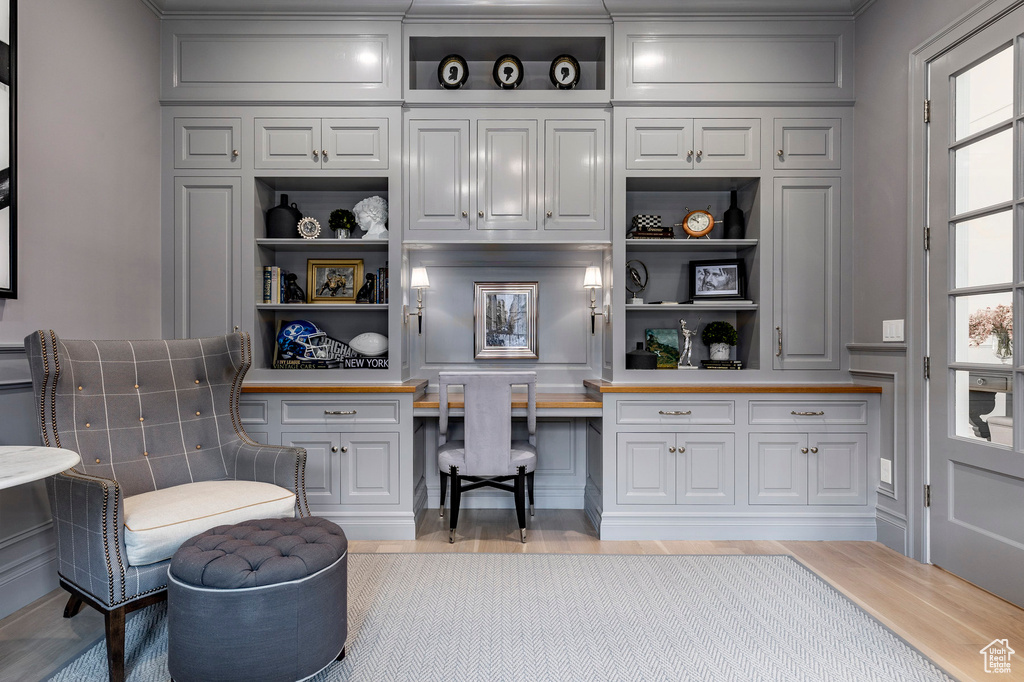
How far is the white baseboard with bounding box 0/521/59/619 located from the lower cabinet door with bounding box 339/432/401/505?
1.26 m

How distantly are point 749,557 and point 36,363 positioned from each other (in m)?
3.18

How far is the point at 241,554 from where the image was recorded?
163 cm

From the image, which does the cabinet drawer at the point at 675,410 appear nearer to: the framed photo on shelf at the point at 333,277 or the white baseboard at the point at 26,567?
the framed photo on shelf at the point at 333,277

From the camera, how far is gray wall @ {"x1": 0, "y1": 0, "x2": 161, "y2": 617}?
2.25 metres

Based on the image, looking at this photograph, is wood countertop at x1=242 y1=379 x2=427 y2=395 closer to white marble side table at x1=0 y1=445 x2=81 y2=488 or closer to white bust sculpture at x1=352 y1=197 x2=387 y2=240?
white bust sculpture at x1=352 y1=197 x2=387 y2=240

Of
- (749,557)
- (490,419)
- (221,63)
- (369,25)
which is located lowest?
(749,557)

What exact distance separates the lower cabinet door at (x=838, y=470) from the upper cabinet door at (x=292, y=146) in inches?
128

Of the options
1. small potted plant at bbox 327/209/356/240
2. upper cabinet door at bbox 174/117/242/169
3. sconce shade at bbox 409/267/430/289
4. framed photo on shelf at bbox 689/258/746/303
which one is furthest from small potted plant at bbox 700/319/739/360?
upper cabinet door at bbox 174/117/242/169

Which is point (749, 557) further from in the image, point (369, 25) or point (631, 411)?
point (369, 25)

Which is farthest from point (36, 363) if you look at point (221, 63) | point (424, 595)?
point (221, 63)

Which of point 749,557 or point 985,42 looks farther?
point 749,557

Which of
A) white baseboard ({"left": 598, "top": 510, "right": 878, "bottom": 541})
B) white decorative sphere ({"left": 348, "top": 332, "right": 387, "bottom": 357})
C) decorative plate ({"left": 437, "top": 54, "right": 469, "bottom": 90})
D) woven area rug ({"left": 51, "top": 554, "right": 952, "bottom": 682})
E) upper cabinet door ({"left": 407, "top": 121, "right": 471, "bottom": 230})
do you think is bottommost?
woven area rug ({"left": 51, "top": 554, "right": 952, "bottom": 682})

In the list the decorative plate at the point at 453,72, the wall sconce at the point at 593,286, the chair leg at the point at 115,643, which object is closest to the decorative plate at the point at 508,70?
the decorative plate at the point at 453,72

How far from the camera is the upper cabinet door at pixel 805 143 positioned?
3.16 meters
